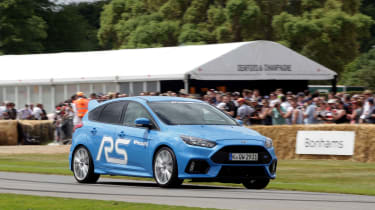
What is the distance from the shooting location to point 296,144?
21953 millimetres

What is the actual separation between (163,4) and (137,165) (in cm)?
4810

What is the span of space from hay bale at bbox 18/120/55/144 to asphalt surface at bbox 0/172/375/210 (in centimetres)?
1734

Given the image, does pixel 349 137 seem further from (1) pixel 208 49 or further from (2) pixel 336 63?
(2) pixel 336 63

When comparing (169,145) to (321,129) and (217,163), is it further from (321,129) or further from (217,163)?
(321,129)

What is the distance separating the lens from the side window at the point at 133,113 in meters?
13.9

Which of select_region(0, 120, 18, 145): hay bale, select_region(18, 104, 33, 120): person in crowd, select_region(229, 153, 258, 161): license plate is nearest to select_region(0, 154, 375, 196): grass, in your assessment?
select_region(229, 153, 258, 161): license plate

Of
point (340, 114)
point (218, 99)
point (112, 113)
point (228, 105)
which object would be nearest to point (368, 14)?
point (218, 99)

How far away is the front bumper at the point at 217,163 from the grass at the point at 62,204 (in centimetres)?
213

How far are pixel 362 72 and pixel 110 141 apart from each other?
155ft

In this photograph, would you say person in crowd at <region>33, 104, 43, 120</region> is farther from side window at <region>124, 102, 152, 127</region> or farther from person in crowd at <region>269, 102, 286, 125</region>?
side window at <region>124, 102, 152, 127</region>

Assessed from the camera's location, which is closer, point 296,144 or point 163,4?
point 296,144

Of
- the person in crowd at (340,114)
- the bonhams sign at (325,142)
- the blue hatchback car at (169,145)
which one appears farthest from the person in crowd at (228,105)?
the blue hatchback car at (169,145)

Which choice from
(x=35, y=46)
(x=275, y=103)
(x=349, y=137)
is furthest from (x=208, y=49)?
(x=35, y=46)

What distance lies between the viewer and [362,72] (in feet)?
195
